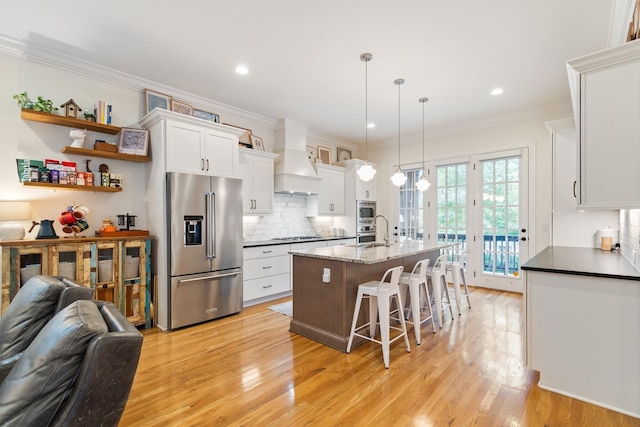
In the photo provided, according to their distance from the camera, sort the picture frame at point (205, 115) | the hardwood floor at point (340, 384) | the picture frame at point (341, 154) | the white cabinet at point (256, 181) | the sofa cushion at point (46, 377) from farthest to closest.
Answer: the picture frame at point (341, 154), the white cabinet at point (256, 181), the picture frame at point (205, 115), the hardwood floor at point (340, 384), the sofa cushion at point (46, 377)

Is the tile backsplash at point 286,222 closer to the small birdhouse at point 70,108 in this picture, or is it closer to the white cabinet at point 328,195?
the white cabinet at point 328,195

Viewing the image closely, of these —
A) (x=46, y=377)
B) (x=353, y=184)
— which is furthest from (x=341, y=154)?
(x=46, y=377)

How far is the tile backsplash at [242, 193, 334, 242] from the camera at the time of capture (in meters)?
5.06

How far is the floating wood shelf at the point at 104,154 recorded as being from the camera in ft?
10.5

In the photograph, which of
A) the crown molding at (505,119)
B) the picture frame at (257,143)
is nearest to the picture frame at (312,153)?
the picture frame at (257,143)

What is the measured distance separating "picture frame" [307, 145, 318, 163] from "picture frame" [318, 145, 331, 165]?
4.4 inches

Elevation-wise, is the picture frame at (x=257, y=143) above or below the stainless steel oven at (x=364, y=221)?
above

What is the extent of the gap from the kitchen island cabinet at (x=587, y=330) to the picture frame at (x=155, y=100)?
432 centimetres

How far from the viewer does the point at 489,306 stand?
13.9ft

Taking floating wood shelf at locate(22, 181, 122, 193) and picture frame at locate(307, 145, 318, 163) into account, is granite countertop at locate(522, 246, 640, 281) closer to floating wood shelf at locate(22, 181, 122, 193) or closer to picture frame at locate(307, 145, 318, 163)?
floating wood shelf at locate(22, 181, 122, 193)

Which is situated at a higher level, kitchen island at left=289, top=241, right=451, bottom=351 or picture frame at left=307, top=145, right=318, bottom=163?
picture frame at left=307, top=145, right=318, bottom=163

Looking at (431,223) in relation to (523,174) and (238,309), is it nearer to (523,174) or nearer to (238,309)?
(523,174)

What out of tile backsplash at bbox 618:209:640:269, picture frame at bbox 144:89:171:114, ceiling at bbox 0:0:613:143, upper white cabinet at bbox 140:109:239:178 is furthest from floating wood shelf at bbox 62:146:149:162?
tile backsplash at bbox 618:209:640:269

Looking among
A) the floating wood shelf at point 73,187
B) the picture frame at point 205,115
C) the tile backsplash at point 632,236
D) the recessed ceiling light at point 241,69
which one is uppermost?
the recessed ceiling light at point 241,69
